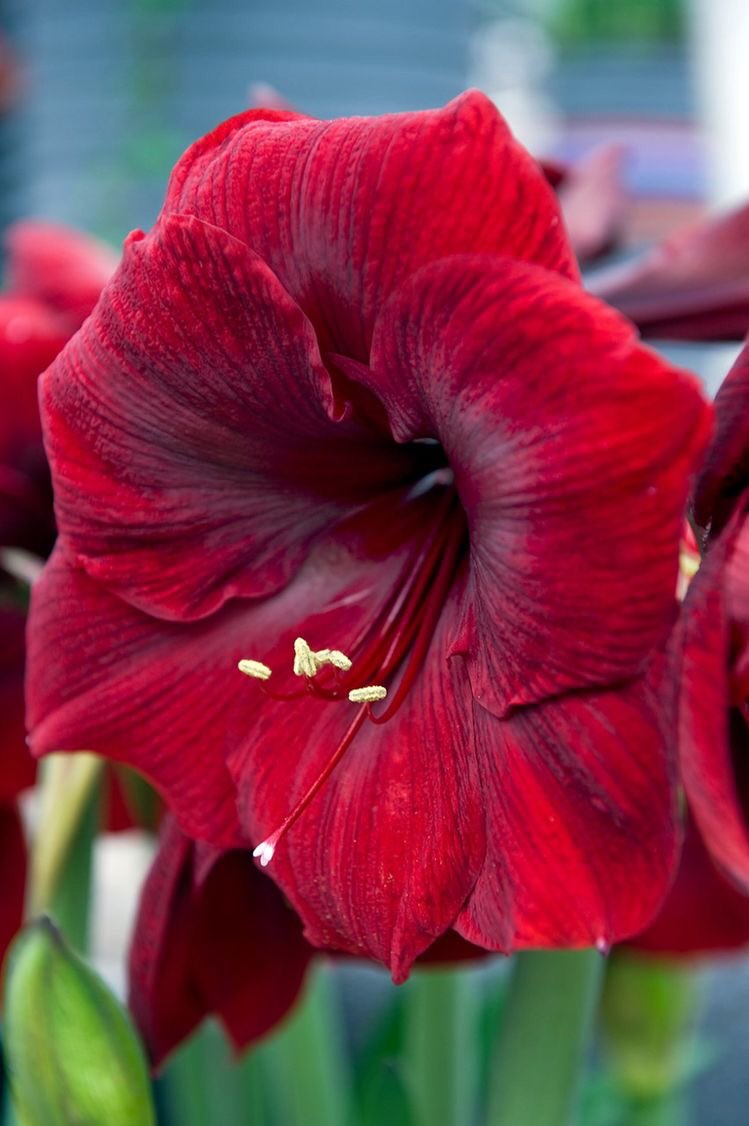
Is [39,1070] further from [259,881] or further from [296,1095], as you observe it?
[296,1095]

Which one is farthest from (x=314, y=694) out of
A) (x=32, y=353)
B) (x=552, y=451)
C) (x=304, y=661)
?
(x=32, y=353)

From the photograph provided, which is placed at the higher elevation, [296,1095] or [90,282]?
[90,282]

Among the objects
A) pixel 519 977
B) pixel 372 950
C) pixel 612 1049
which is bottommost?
pixel 612 1049

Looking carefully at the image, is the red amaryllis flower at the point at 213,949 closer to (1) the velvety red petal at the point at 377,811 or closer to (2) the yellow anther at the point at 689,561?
(1) the velvety red petal at the point at 377,811

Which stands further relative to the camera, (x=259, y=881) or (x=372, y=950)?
(x=259, y=881)

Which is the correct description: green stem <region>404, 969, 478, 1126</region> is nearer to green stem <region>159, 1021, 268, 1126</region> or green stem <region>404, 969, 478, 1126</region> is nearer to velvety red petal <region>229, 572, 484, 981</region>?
green stem <region>159, 1021, 268, 1126</region>

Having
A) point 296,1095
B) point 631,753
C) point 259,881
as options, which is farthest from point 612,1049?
point 631,753

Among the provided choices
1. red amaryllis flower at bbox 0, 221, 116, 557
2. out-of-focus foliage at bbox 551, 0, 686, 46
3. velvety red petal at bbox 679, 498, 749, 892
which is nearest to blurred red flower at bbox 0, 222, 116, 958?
red amaryllis flower at bbox 0, 221, 116, 557
